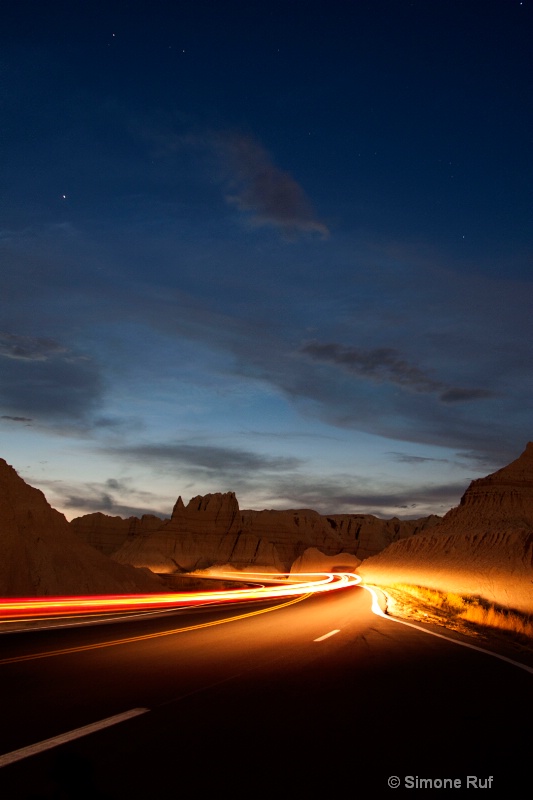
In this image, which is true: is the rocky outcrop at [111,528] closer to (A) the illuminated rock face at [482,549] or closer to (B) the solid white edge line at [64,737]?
(A) the illuminated rock face at [482,549]

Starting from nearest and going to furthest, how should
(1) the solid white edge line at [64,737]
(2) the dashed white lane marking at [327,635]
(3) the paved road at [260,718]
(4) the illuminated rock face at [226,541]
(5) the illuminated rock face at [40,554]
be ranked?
1. (3) the paved road at [260,718]
2. (1) the solid white edge line at [64,737]
3. (2) the dashed white lane marking at [327,635]
4. (5) the illuminated rock face at [40,554]
5. (4) the illuminated rock face at [226,541]

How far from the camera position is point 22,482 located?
145 ft

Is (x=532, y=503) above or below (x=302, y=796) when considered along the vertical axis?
above

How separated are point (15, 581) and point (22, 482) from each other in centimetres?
1470

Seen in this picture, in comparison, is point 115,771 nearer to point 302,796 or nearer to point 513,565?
point 302,796

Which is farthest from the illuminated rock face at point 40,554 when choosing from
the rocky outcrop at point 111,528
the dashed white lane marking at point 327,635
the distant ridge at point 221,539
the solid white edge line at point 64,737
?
the rocky outcrop at point 111,528

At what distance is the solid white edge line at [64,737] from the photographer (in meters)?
5.15

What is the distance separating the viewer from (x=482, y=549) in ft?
235

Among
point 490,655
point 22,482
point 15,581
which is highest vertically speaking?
point 22,482

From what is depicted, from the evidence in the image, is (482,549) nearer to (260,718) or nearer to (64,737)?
(260,718)

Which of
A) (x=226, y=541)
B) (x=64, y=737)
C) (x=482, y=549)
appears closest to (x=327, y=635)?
(x=64, y=737)

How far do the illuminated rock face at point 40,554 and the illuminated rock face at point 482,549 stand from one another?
32.3 meters

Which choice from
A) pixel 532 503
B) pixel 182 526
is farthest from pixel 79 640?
pixel 182 526

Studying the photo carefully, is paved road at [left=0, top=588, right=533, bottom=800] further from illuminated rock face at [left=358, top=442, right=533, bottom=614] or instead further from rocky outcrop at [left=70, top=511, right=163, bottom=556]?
rocky outcrop at [left=70, top=511, right=163, bottom=556]
